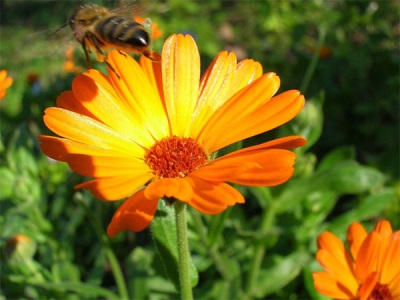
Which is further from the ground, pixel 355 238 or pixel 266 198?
pixel 266 198

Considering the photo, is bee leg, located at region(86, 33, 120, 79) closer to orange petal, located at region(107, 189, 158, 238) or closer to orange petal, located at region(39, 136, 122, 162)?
orange petal, located at region(39, 136, 122, 162)

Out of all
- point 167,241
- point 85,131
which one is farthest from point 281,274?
point 85,131

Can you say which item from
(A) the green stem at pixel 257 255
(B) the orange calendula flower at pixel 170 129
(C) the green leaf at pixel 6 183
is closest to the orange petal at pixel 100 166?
(B) the orange calendula flower at pixel 170 129

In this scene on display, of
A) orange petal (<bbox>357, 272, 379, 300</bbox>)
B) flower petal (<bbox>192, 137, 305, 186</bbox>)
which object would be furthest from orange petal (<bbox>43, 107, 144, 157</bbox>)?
orange petal (<bbox>357, 272, 379, 300</bbox>)

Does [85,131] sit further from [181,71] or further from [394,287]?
[394,287]

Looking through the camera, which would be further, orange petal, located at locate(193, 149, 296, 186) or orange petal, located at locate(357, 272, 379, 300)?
orange petal, located at locate(357, 272, 379, 300)

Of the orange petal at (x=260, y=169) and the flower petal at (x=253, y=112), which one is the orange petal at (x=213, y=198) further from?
the flower petal at (x=253, y=112)
